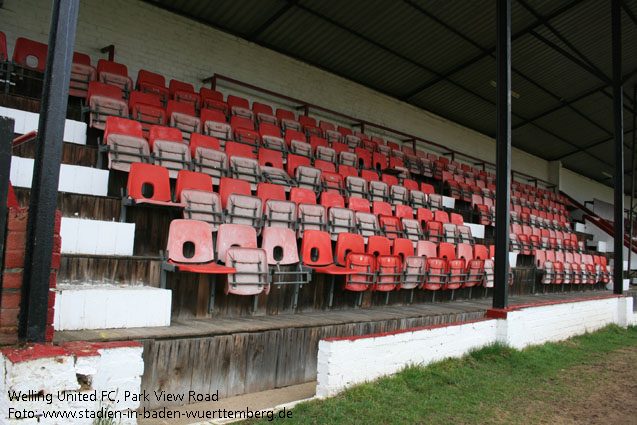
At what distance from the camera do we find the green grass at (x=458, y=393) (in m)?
3.34

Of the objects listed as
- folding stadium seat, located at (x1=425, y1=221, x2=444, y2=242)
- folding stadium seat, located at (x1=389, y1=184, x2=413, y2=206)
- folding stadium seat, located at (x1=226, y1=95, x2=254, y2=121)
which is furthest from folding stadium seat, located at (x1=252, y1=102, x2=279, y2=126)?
folding stadium seat, located at (x1=425, y1=221, x2=444, y2=242)

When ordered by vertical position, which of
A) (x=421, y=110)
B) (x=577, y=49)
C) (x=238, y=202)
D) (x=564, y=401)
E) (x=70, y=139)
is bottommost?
(x=564, y=401)

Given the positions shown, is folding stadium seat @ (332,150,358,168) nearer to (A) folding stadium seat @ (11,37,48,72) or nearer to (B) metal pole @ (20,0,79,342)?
(A) folding stadium seat @ (11,37,48,72)

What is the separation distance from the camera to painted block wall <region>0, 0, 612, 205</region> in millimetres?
7793

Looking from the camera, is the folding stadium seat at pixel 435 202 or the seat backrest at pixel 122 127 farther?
the folding stadium seat at pixel 435 202

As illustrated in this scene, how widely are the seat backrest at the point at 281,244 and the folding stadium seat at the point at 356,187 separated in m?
3.02

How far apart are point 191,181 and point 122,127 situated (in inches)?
50.4

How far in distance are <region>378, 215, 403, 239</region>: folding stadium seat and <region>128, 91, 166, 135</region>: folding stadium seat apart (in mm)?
3577

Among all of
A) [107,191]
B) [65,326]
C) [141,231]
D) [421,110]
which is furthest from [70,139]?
[421,110]

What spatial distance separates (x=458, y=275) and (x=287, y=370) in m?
3.89

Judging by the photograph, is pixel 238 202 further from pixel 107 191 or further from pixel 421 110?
pixel 421 110

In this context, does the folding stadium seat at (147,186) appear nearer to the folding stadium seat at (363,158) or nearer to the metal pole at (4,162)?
the metal pole at (4,162)

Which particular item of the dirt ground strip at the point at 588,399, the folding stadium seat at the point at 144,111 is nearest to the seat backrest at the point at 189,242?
the folding stadium seat at the point at 144,111

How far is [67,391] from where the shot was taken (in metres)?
2.28
